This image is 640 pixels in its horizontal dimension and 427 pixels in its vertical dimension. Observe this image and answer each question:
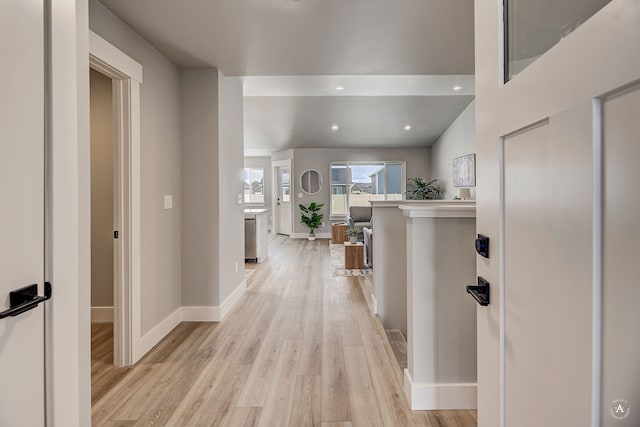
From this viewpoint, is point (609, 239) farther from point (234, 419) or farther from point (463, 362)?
point (234, 419)

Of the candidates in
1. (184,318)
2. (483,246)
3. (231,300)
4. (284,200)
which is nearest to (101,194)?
(184,318)

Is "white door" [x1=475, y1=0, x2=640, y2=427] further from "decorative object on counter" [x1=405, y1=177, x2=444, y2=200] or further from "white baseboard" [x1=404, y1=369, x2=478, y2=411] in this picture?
"decorative object on counter" [x1=405, y1=177, x2=444, y2=200]

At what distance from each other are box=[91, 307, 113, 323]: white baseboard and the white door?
11.1ft

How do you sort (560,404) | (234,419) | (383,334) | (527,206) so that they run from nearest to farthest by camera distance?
(560,404), (527,206), (234,419), (383,334)

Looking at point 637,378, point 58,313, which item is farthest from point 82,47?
point 637,378

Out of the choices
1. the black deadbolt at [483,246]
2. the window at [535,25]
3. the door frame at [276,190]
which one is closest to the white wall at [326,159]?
the door frame at [276,190]

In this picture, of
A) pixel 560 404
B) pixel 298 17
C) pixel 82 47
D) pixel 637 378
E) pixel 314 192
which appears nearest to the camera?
pixel 637 378

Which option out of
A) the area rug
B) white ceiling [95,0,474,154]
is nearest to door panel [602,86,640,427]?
white ceiling [95,0,474,154]

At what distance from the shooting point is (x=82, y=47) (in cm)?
128

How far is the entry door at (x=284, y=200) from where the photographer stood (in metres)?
10.2

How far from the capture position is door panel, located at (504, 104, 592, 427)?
55 centimetres

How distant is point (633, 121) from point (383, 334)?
8.59 feet
